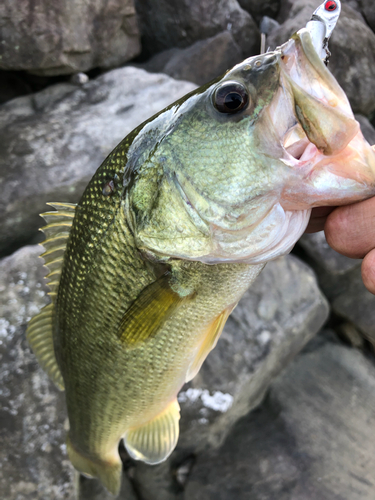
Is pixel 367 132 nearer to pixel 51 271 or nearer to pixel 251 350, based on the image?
pixel 251 350

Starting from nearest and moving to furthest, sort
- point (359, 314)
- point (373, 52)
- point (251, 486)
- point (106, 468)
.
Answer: point (106, 468), point (251, 486), point (359, 314), point (373, 52)

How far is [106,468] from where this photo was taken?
1.47 metres

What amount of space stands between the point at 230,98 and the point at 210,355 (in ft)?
5.35

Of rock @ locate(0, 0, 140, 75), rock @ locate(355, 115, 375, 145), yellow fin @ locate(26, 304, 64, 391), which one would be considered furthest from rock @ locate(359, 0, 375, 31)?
yellow fin @ locate(26, 304, 64, 391)

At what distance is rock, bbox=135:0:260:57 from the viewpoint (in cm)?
355

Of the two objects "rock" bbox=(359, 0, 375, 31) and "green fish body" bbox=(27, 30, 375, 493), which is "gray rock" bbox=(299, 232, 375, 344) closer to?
"green fish body" bbox=(27, 30, 375, 493)

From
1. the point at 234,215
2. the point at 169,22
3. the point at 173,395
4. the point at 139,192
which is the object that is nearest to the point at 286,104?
the point at 234,215

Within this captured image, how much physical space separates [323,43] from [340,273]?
2.39 meters

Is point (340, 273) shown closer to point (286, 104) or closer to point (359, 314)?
point (359, 314)

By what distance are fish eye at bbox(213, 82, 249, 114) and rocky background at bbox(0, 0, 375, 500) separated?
148 centimetres

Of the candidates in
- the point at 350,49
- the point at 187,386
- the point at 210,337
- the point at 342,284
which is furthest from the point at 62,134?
the point at 350,49

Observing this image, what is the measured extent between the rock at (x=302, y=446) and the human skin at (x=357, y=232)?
5.26ft

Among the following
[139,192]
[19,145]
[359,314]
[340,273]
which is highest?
[139,192]

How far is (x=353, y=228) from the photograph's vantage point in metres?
0.89
